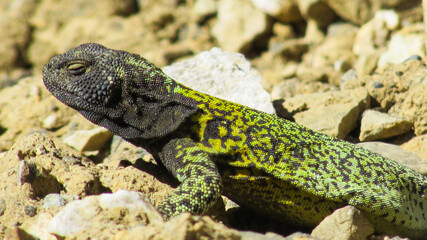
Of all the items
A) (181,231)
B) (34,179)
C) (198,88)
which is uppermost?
(181,231)

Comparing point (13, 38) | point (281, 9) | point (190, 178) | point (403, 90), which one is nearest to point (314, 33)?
point (281, 9)

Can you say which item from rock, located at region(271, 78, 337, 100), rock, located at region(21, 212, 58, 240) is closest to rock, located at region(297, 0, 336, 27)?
rock, located at region(271, 78, 337, 100)

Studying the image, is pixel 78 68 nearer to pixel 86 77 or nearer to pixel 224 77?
pixel 86 77

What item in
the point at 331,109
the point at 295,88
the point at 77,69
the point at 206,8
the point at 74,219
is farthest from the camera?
the point at 206,8

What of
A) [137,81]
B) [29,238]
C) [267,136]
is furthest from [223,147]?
[29,238]

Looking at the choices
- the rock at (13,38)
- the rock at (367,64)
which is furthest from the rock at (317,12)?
the rock at (13,38)

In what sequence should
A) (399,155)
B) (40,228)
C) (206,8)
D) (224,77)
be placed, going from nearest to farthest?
(40,228) < (399,155) < (224,77) < (206,8)
